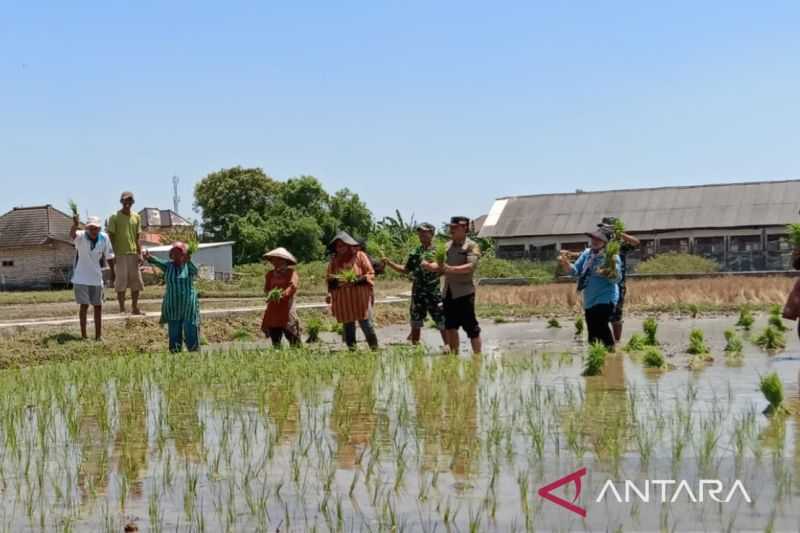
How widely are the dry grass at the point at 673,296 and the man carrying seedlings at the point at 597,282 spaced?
1068cm

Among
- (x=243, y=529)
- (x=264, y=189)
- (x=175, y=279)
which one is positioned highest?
(x=264, y=189)

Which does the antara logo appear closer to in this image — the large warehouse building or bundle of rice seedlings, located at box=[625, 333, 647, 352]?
bundle of rice seedlings, located at box=[625, 333, 647, 352]

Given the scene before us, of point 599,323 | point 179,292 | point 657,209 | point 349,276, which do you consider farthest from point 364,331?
point 657,209

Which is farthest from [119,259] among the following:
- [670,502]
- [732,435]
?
[670,502]

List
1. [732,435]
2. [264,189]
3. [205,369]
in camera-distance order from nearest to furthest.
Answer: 1. [732,435]
2. [205,369]
3. [264,189]

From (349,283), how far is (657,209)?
38287 mm

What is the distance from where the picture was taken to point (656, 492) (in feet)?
16.1

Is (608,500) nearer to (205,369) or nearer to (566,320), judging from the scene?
(205,369)

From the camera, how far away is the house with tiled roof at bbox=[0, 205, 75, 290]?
145ft

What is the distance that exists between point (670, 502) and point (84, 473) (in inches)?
116

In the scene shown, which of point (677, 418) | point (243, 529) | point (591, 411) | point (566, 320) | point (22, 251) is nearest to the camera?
point (243, 529)

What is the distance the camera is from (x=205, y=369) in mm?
10102

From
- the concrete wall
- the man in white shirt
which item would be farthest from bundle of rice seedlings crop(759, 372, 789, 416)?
the concrete wall

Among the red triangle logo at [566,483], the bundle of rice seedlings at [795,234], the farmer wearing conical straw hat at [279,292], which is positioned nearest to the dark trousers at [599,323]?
the bundle of rice seedlings at [795,234]
